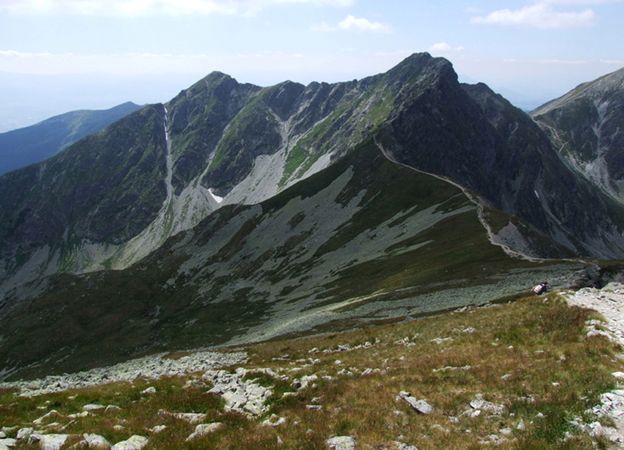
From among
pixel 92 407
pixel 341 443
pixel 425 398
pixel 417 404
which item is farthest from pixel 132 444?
pixel 425 398

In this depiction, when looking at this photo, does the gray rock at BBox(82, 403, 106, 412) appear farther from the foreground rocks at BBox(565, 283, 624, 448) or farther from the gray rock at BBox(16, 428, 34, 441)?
the foreground rocks at BBox(565, 283, 624, 448)

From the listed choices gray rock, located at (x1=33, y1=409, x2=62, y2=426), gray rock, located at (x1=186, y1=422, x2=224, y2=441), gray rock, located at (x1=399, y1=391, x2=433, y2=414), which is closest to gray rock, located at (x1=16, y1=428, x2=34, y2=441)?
gray rock, located at (x1=33, y1=409, x2=62, y2=426)

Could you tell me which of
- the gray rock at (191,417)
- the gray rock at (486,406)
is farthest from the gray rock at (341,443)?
the gray rock at (191,417)

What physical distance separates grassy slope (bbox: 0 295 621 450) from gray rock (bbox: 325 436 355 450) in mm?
308

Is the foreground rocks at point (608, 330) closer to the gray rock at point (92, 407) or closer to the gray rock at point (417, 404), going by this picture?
the gray rock at point (417, 404)

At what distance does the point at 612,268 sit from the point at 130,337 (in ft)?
340

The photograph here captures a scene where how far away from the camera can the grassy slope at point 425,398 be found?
1483 centimetres

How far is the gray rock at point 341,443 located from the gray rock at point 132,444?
581 centimetres

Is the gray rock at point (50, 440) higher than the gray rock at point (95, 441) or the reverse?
higher

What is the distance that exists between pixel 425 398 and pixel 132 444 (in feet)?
34.0

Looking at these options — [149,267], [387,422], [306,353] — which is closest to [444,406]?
[387,422]

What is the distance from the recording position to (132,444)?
49.1 ft

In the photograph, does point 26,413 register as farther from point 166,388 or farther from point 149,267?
point 149,267

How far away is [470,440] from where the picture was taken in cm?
1420
